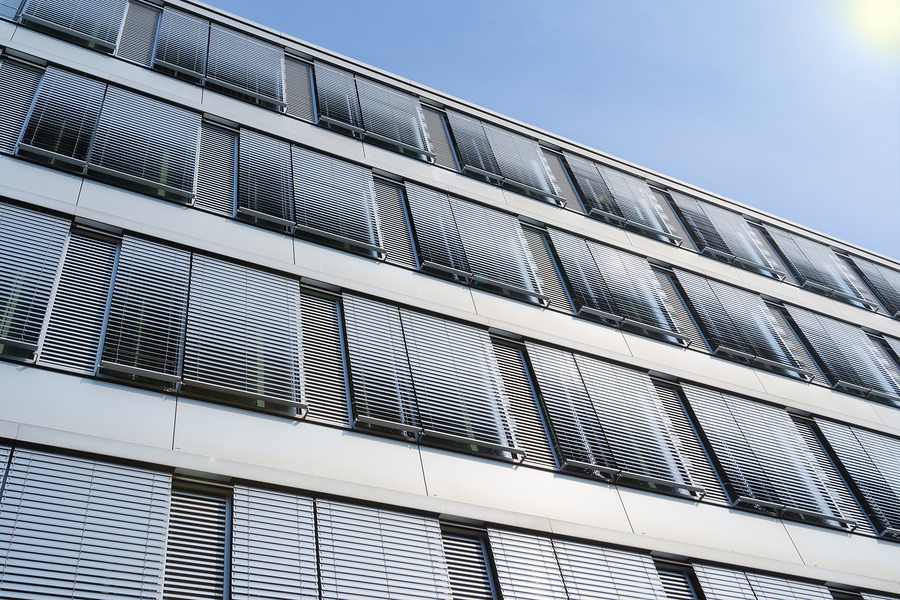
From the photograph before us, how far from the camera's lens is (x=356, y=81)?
20.3 metres

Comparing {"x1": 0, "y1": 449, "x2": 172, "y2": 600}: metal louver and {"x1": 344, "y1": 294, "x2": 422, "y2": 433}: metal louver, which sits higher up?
{"x1": 344, "y1": 294, "x2": 422, "y2": 433}: metal louver

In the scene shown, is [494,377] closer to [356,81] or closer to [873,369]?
[356,81]

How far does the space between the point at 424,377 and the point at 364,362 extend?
1.13 m

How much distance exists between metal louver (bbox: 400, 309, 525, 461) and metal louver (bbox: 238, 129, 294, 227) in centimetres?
318

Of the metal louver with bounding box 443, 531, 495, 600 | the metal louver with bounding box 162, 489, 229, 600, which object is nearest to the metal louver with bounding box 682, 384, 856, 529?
the metal louver with bounding box 443, 531, 495, 600

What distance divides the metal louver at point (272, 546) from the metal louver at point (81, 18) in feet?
36.4

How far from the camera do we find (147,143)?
1439cm

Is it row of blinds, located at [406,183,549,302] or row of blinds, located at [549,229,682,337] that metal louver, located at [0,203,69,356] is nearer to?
row of blinds, located at [406,183,549,302]

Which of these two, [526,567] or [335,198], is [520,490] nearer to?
[526,567]

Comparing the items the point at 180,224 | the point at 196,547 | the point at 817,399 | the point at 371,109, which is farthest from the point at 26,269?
the point at 817,399

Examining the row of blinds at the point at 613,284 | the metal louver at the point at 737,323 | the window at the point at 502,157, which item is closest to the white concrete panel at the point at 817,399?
the metal louver at the point at 737,323

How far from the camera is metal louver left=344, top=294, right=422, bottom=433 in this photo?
39.8 feet

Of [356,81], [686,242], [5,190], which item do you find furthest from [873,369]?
[5,190]

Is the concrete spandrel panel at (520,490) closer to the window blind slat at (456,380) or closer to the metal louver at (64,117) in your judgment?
the window blind slat at (456,380)
